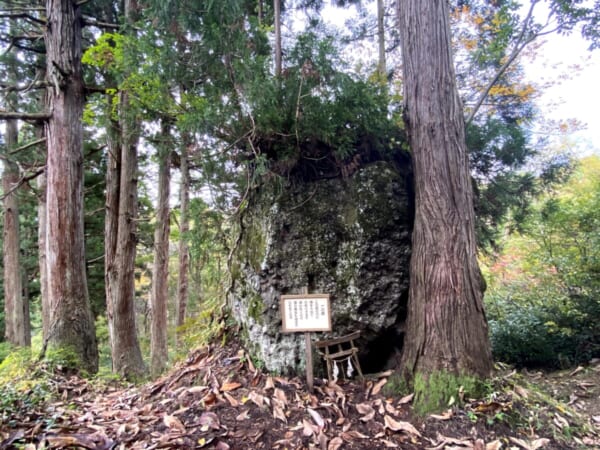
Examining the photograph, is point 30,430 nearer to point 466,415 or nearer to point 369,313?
point 369,313

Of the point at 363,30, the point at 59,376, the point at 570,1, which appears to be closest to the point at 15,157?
the point at 59,376

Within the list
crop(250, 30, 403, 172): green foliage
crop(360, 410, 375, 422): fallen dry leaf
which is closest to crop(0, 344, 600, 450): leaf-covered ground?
crop(360, 410, 375, 422): fallen dry leaf

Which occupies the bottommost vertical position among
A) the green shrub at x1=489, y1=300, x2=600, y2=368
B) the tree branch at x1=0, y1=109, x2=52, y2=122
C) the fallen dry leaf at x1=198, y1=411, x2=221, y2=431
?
the green shrub at x1=489, y1=300, x2=600, y2=368

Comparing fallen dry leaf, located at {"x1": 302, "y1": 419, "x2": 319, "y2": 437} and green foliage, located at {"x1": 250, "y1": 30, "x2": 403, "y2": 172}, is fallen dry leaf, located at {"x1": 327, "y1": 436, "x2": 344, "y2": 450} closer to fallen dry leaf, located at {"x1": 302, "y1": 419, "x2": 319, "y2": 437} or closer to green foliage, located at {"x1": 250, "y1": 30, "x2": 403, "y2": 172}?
fallen dry leaf, located at {"x1": 302, "y1": 419, "x2": 319, "y2": 437}

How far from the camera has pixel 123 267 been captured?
5227 mm

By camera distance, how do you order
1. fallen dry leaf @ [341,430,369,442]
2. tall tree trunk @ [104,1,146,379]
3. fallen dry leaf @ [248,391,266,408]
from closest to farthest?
fallen dry leaf @ [341,430,369,442] < fallen dry leaf @ [248,391,266,408] < tall tree trunk @ [104,1,146,379]

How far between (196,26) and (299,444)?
11.3ft

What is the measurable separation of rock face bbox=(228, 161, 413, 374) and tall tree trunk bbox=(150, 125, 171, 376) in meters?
3.13

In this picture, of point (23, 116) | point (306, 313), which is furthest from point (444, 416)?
Result: point (23, 116)

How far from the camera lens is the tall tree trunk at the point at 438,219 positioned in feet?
8.41

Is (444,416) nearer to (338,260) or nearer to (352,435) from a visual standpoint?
(352,435)

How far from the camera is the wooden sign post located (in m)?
2.65

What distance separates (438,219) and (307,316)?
142 cm

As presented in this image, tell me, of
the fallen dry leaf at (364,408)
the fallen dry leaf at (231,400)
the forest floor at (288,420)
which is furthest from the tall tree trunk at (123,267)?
the fallen dry leaf at (364,408)
